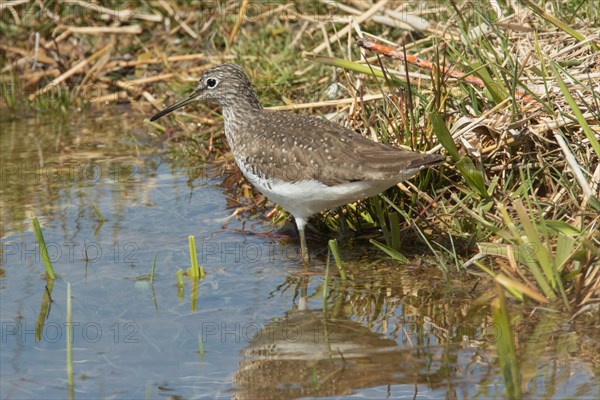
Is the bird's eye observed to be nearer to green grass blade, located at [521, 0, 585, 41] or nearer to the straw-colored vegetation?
the straw-colored vegetation

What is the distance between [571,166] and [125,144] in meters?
4.95

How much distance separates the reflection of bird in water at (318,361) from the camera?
15.4 ft

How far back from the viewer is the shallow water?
474 centimetres

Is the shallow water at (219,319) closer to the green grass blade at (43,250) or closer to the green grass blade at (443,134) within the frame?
the green grass blade at (43,250)

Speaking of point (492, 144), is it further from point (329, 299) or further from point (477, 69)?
point (329, 299)

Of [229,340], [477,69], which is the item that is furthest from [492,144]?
[229,340]

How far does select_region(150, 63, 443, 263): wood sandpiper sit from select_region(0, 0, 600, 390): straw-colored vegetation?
0.38 m

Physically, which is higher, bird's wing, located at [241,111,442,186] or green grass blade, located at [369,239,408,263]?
bird's wing, located at [241,111,442,186]

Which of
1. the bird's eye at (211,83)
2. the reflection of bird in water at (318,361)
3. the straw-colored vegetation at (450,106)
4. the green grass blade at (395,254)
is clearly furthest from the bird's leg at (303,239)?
the bird's eye at (211,83)

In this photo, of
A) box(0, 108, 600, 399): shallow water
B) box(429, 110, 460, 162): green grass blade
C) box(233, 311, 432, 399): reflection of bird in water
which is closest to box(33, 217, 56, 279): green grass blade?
box(0, 108, 600, 399): shallow water

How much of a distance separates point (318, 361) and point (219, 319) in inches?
34.2

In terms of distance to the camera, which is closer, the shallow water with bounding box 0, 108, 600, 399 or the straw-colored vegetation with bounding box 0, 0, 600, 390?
the shallow water with bounding box 0, 108, 600, 399

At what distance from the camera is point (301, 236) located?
6.52 m

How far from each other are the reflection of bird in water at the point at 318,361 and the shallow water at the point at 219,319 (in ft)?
0.04
